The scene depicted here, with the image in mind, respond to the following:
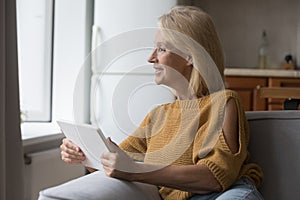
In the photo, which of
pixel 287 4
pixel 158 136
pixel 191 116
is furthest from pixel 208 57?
pixel 287 4

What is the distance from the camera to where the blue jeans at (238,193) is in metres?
1.48

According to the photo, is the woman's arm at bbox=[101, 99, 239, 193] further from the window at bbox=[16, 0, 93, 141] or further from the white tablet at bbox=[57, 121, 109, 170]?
the window at bbox=[16, 0, 93, 141]

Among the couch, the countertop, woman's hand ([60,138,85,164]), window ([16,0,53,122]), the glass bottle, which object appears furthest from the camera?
the glass bottle

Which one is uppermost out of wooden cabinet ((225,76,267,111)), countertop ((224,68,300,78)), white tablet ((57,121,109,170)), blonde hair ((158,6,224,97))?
blonde hair ((158,6,224,97))

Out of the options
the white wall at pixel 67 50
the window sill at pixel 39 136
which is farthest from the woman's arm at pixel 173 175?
the white wall at pixel 67 50

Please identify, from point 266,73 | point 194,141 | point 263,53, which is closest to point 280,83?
point 266,73

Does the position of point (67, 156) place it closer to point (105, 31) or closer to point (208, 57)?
point (208, 57)

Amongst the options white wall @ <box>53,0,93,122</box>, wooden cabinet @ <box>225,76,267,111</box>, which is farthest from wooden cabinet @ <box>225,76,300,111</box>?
white wall @ <box>53,0,93,122</box>

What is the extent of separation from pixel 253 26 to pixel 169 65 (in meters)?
3.05

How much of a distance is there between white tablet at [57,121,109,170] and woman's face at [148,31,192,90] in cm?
32

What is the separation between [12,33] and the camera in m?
2.17

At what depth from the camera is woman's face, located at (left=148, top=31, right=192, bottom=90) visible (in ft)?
5.52

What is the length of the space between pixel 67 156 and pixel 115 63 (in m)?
1.80

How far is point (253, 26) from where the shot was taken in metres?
4.59
